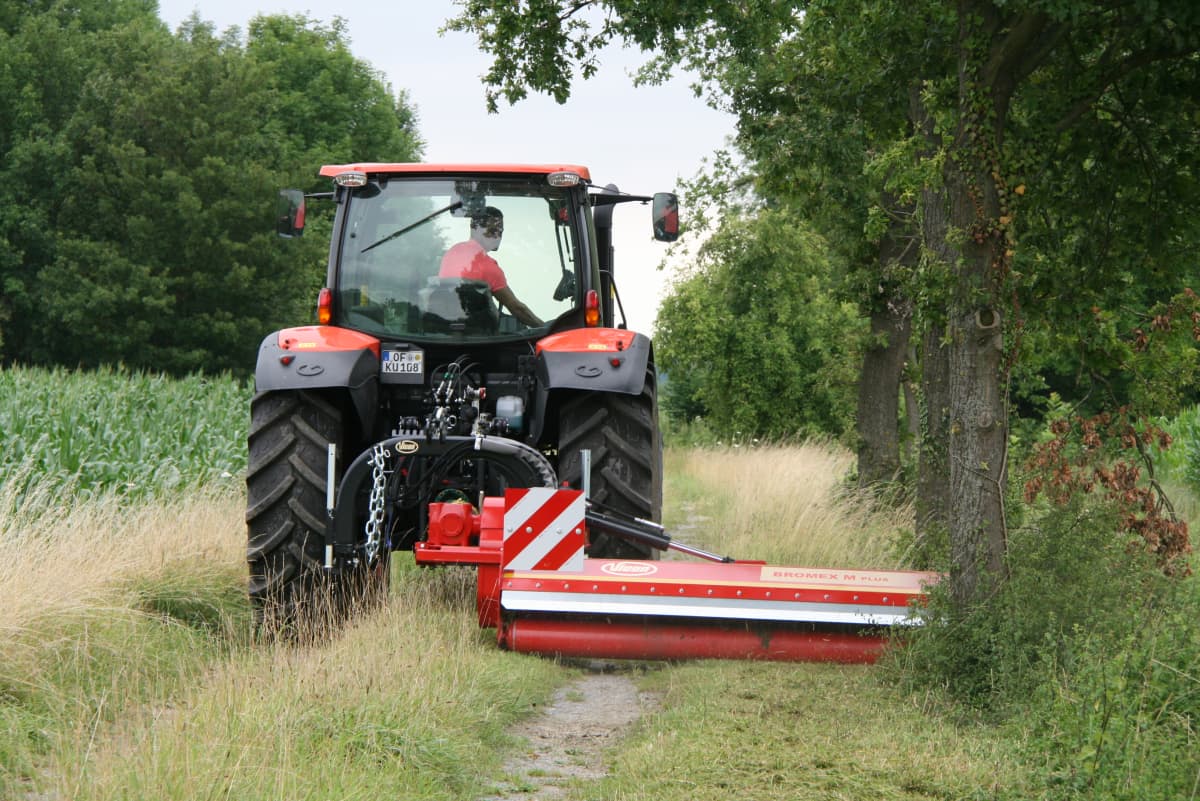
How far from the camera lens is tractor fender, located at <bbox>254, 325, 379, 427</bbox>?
320 inches

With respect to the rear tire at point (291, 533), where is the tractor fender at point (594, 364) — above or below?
above

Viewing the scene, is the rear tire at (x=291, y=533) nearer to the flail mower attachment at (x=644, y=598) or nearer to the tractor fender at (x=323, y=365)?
the tractor fender at (x=323, y=365)

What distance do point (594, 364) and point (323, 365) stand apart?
1.50 m

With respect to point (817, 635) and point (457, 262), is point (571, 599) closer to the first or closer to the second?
point (817, 635)

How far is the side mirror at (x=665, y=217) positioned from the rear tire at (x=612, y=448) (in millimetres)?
962

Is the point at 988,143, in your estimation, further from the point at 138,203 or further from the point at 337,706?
the point at 138,203

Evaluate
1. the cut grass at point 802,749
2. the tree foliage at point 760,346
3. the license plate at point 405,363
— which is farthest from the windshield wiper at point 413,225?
the tree foliage at point 760,346

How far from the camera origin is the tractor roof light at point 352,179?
29.2ft

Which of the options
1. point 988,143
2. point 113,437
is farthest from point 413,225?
point 113,437

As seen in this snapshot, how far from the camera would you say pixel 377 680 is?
235 inches

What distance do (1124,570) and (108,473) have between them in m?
8.72

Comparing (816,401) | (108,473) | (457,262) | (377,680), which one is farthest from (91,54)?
(377,680)

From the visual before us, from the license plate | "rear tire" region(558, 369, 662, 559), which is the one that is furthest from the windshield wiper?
"rear tire" region(558, 369, 662, 559)

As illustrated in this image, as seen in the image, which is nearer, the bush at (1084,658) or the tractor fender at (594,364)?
the bush at (1084,658)
